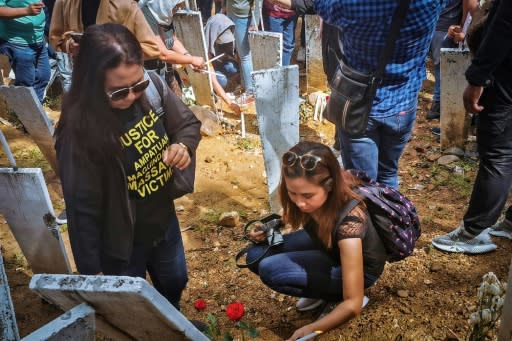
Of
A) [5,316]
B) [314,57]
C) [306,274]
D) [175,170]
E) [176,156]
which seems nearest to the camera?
[5,316]

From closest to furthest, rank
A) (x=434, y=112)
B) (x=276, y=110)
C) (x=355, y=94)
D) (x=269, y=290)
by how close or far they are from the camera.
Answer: (x=355, y=94), (x=269, y=290), (x=276, y=110), (x=434, y=112)

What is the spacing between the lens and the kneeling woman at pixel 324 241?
2.16 meters

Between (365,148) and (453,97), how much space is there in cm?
184

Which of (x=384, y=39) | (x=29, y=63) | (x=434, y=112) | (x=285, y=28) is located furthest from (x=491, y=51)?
(x=29, y=63)

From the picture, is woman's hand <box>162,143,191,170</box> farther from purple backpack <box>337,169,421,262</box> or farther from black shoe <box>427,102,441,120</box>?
black shoe <box>427,102,441,120</box>

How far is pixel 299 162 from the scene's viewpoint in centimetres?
215

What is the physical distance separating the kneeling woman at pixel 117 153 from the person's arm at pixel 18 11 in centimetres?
330

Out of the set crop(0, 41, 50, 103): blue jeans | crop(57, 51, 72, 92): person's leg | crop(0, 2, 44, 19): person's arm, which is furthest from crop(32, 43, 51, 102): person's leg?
crop(0, 2, 44, 19): person's arm

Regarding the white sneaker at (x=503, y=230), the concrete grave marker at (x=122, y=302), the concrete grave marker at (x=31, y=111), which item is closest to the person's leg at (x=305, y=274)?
the concrete grave marker at (x=122, y=302)

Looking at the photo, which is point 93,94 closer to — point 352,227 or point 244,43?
point 352,227

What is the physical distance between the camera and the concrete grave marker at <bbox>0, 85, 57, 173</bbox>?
12.0ft

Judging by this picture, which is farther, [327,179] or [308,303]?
[308,303]

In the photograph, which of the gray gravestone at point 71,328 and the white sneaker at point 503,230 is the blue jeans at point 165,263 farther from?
the white sneaker at point 503,230

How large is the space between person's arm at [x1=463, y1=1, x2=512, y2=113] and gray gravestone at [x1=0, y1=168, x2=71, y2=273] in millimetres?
2455
